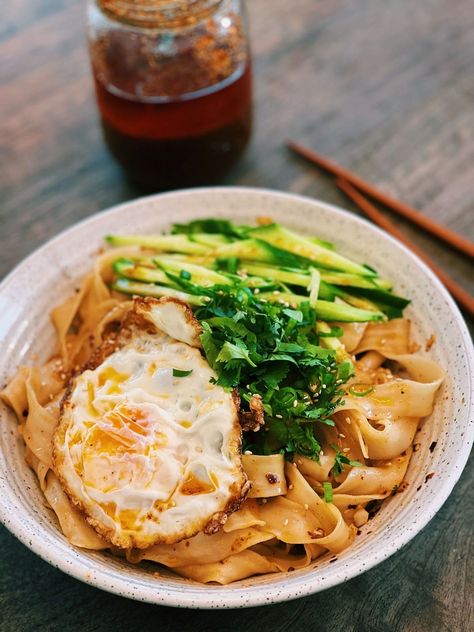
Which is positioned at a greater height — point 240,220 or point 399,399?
point 240,220

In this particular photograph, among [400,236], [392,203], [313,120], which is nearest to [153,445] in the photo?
[400,236]

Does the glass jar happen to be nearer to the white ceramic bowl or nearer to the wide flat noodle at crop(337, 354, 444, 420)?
the white ceramic bowl

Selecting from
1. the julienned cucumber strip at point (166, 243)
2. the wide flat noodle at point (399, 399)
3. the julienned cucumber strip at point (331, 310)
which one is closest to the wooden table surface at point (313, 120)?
the wide flat noodle at point (399, 399)

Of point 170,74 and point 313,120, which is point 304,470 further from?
point 313,120

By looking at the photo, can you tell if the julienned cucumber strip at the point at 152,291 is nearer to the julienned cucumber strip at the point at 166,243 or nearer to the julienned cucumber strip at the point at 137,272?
the julienned cucumber strip at the point at 137,272

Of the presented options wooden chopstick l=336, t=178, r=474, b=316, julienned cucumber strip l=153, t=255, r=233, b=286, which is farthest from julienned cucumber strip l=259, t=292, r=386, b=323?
wooden chopstick l=336, t=178, r=474, b=316
